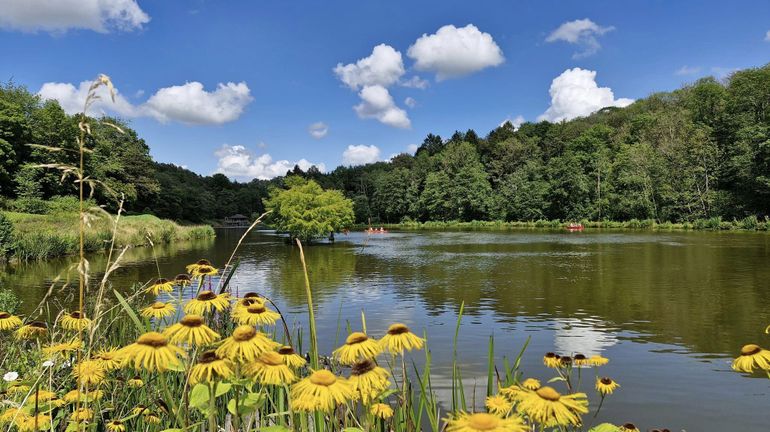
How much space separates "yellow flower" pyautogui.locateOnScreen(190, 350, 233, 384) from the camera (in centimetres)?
149

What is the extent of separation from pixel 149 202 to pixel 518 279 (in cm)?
5469

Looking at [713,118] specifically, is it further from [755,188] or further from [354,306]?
[354,306]

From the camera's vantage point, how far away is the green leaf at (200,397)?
5.83 feet

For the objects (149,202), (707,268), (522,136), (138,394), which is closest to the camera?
(138,394)

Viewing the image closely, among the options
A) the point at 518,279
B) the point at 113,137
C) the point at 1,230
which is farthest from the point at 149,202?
the point at 518,279

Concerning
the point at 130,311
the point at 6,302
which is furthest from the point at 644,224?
the point at 130,311

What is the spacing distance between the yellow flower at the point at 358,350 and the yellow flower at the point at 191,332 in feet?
1.50

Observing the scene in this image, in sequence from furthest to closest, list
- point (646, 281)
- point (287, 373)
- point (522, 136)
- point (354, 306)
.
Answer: point (522, 136) → point (646, 281) → point (354, 306) → point (287, 373)

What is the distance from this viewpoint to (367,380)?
62.9 inches

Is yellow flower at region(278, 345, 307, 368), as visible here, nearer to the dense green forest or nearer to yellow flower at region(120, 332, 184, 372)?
yellow flower at region(120, 332, 184, 372)

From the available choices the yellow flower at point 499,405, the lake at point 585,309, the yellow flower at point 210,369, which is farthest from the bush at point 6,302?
the yellow flower at point 499,405

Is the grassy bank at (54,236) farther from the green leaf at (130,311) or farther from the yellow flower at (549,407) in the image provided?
the yellow flower at (549,407)

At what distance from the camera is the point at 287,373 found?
157cm

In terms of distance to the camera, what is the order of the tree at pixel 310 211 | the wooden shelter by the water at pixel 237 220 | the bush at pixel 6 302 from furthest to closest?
the wooden shelter by the water at pixel 237 220 < the tree at pixel 310 211 < the bush at pixel 6 302
